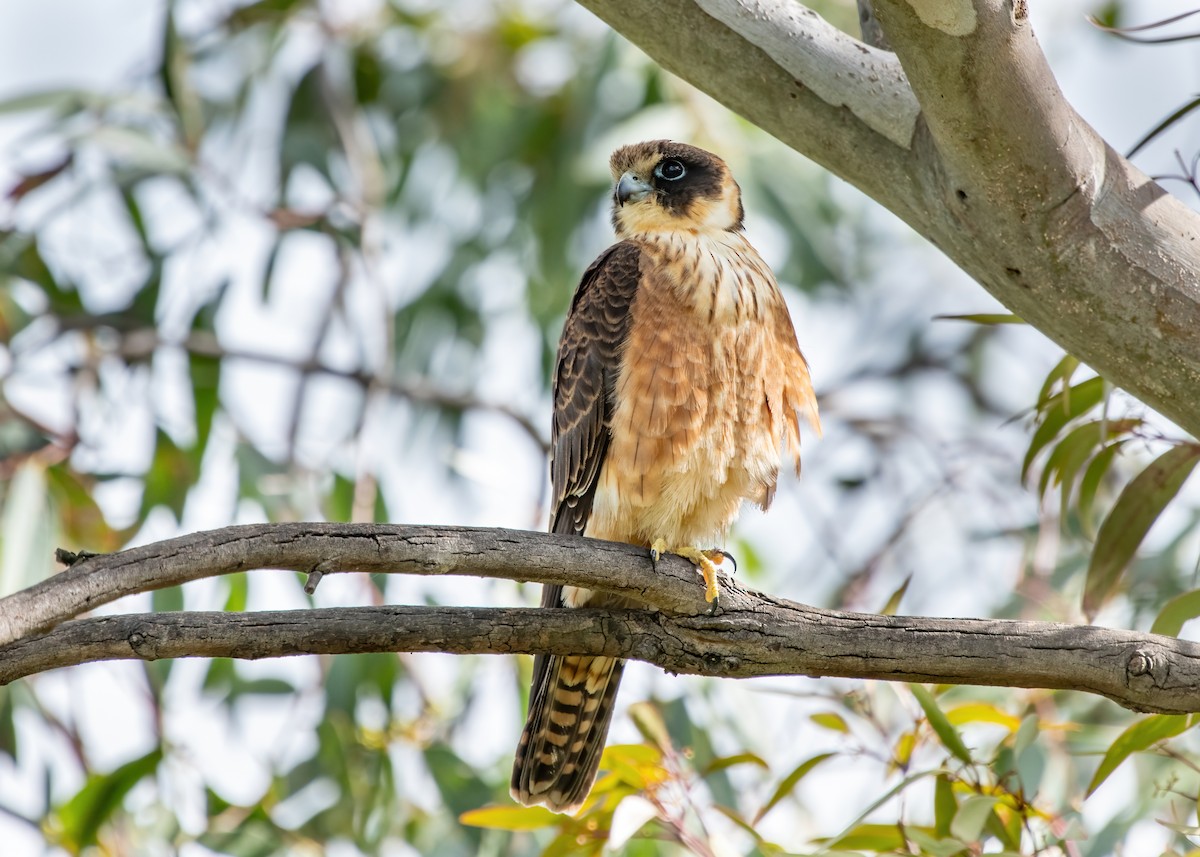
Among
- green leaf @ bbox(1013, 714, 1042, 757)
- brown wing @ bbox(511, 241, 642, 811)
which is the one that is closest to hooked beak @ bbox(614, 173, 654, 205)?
brown wing @ bbox(511, 241, 642, 811)

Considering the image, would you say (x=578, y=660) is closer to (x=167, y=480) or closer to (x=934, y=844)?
(x=934, y=844)

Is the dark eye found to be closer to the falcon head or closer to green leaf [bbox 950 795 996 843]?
the falcon head

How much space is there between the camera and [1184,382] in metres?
2.22

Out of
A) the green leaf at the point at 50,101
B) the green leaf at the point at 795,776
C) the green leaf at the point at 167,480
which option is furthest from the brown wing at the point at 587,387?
the green leaf at the point at 50,101

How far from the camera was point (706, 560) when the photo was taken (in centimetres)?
266

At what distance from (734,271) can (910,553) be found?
104 inches

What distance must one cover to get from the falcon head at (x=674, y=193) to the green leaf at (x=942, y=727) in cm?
164

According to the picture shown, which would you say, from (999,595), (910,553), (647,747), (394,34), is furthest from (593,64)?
(647,747)

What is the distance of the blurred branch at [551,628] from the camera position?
2.03 metres

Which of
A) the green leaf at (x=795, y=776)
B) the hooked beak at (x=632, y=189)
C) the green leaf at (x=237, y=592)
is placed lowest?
the green leaf at (x=795, y=776)

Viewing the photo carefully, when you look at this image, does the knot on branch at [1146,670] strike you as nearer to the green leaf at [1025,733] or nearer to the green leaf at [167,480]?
the green leaf at [1025,733]

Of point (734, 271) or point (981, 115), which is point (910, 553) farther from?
point (981, 115)

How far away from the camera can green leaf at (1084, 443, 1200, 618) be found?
2.71 meters

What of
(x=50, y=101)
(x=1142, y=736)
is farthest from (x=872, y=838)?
(x=50, y=101)
